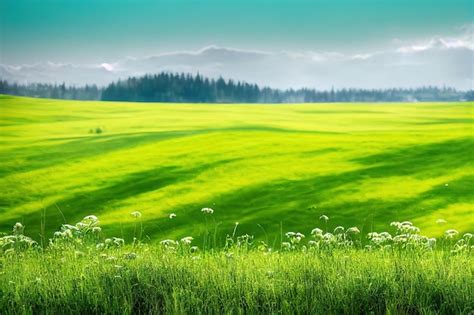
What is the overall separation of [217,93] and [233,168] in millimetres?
1562

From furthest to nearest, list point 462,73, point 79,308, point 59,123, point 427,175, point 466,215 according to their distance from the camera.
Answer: point 59,123 < point 427,175 < point 462,73 < point 466,215 < point 79,308

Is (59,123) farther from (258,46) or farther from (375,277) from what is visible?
(375,277)

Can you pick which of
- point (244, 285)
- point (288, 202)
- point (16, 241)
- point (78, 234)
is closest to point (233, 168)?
point (288, 202)

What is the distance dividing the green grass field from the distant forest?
1211 mm

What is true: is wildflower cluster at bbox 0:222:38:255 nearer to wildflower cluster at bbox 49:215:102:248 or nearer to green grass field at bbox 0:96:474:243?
wildflower cluster at bbox 49:215:102:248

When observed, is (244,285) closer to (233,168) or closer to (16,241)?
(16,241)

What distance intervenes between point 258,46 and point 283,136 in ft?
17.5

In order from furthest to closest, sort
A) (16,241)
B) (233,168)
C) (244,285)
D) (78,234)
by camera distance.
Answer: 1. (233,168)
2. (78,234)
3. (16,241)
4. (244,285)

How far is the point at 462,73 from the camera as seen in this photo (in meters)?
10.6

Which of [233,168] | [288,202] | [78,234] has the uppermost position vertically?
[78,234]

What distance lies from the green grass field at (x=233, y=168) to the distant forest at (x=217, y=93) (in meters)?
1.21

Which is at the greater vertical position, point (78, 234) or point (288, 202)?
point (78, 234)

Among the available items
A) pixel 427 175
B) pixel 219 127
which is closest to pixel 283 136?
pixel 219 127

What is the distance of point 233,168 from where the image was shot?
12.5 metres
